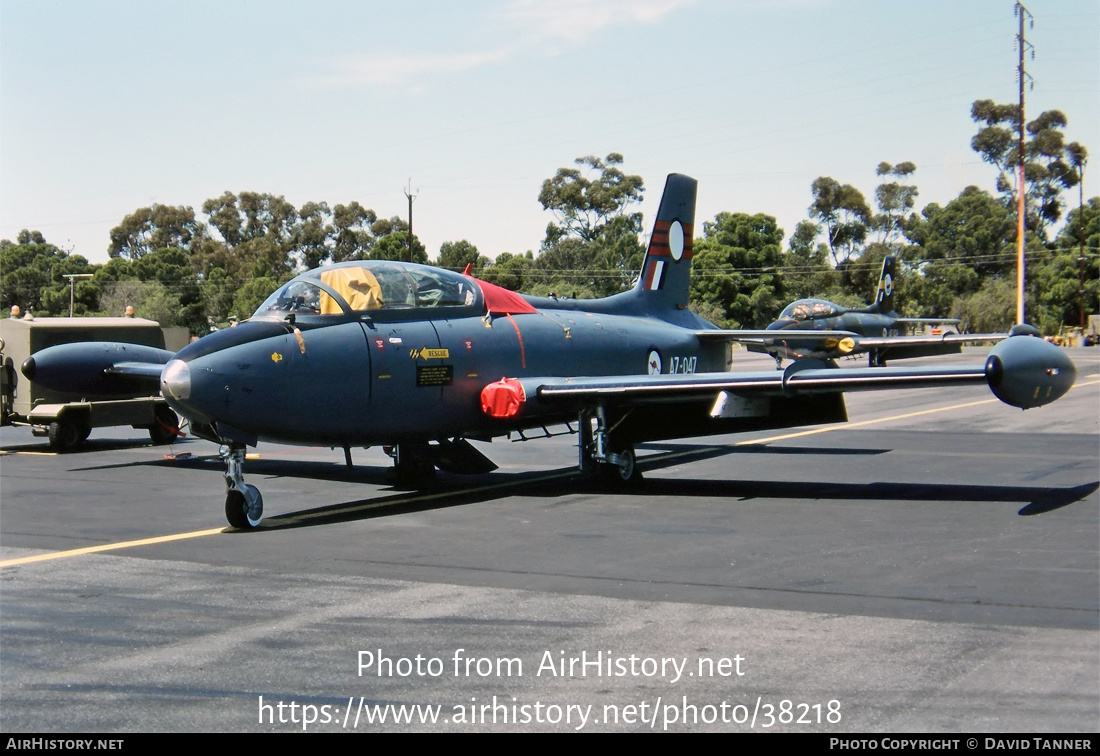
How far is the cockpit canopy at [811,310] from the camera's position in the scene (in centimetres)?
4603

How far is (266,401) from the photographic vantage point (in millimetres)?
11602

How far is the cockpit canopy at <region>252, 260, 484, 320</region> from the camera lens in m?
12.6

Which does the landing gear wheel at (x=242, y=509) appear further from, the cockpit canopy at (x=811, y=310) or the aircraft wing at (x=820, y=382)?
the cockpit canopy at (x=811, y=310)

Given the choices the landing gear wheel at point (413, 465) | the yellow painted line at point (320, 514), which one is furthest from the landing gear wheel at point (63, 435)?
the yellow painted line at point (320, 514)

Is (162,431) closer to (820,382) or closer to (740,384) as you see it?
(740,384)

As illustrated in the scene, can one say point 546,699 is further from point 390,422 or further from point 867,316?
point 867,316

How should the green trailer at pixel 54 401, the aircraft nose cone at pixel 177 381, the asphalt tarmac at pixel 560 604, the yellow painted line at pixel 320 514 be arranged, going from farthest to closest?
the green trailer at pixel 54 401 < the aircraft nose cone at pixel 177 381 < the yellow painted line at pixel 320 514 < the asphalt tarmac at pixel 560 604

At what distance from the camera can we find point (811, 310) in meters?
46.2

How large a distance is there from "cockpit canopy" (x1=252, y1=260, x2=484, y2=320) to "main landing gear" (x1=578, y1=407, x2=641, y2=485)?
2230mm

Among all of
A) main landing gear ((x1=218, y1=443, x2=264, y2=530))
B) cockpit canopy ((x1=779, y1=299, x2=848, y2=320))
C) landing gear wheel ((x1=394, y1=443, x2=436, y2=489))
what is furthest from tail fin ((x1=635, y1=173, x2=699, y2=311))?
cockpit canopy ((x1=779, y1=299, x2=848, y2=320))

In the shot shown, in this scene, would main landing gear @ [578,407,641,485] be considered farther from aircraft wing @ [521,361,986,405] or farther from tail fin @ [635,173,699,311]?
tail fin @ [635,173,699,311]

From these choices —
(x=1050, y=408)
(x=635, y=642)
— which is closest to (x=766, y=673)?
(x=635, y=642)

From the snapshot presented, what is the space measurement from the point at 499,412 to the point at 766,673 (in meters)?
8.01

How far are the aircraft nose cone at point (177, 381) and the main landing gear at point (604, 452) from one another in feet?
18.0
